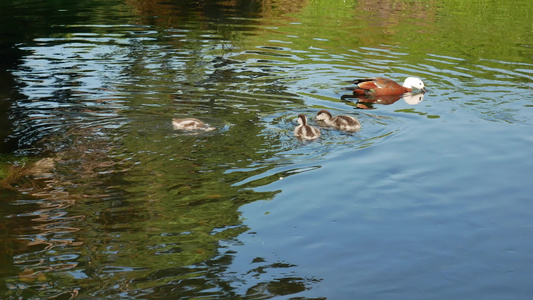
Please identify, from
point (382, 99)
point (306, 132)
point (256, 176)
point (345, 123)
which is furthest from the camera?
point (382, 99)

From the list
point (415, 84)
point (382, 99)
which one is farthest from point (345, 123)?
point (415, 84)

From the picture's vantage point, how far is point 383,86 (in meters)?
14.0

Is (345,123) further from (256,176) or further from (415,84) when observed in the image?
(415,84)

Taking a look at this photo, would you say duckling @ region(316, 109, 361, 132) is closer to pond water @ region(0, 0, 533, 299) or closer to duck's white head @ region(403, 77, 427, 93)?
pond water @ region(0, 0, 533, 299)

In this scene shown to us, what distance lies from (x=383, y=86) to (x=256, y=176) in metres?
5.85

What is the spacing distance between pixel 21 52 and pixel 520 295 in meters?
14.5

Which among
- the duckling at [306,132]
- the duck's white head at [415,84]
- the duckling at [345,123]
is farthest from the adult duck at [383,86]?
the duckling at [306,132]

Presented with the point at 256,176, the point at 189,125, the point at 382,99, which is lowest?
the point at 256,176

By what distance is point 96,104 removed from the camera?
40.0ft

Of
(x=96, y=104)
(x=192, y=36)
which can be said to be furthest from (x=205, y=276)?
(x=192, y=36)

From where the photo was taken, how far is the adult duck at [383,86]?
1384 centimetres

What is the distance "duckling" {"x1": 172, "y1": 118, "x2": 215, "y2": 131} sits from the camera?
413 inches

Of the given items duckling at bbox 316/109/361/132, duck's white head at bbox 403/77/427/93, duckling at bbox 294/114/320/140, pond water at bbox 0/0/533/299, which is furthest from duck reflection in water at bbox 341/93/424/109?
duckling at bbox 294/114/320/140

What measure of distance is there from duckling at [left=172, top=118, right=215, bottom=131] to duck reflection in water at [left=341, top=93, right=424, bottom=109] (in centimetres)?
378
